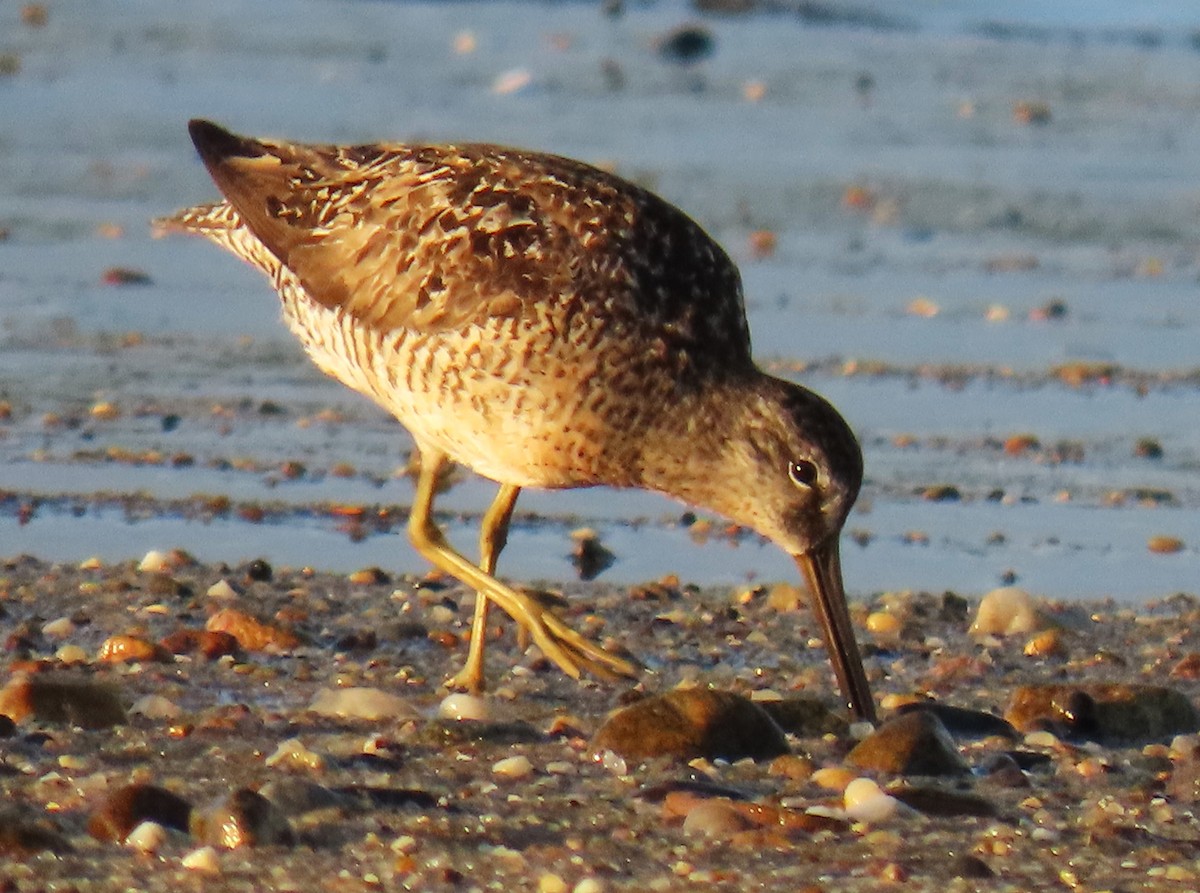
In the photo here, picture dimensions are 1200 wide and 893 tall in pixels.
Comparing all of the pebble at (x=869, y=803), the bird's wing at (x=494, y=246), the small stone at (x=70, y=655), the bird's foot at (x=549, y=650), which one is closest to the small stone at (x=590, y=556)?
the bird's foot at (x=549, y=650)

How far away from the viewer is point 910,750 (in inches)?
198

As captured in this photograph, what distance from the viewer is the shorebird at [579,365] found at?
18.7 ft

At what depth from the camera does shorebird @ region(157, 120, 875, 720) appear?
18.7ft

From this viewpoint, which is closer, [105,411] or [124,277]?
[105,411]

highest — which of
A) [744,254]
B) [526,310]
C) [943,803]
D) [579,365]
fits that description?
[526,310]

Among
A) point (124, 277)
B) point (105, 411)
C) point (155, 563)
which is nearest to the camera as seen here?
point (155, 563)

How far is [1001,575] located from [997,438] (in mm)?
1317

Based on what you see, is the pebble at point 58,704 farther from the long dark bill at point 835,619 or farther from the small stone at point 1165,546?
the small stone at point 1165,546

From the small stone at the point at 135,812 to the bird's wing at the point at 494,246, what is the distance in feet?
5.94

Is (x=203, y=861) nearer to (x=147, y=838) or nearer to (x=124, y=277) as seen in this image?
(x=147, y=838)

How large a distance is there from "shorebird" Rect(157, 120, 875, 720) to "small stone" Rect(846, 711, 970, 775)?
1.16 feet

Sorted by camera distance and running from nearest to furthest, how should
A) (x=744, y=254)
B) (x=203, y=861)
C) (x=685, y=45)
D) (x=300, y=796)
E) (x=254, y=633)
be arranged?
(x=203, y=861), (x=300, y=796), (x=254, y=633), (x=744, y=254), (x=685, y=45)

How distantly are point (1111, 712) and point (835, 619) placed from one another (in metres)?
0.66

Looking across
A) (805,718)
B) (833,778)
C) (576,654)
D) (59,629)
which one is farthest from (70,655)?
(833,778)
